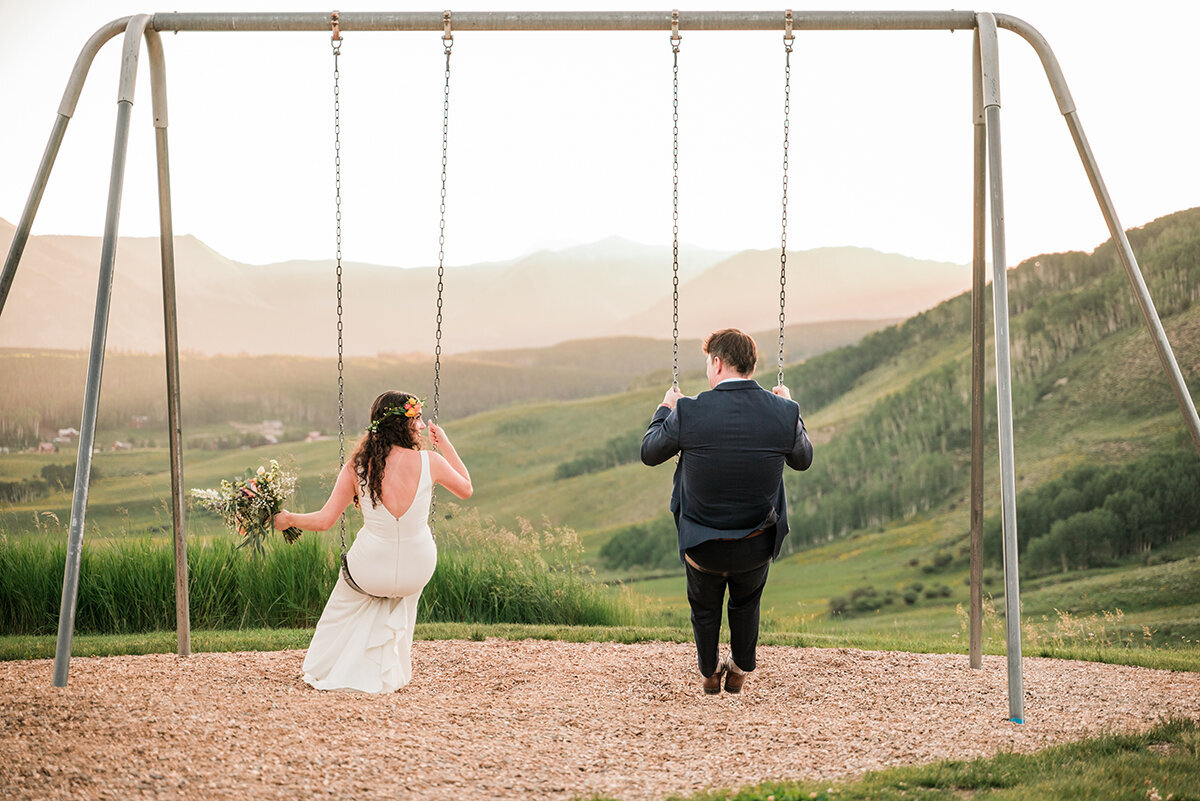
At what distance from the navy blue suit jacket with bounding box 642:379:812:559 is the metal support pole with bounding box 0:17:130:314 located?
141 inches

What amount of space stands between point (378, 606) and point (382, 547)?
43cm

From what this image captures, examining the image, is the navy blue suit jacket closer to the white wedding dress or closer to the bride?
the bride

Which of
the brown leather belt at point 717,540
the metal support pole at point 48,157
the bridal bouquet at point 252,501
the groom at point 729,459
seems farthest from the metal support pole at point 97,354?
the brown leather belt at point 717,540

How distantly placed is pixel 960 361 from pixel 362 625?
18.7 meters

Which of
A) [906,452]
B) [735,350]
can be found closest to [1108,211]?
[735,350]

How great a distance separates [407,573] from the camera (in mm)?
5461

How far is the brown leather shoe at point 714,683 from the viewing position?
559cm

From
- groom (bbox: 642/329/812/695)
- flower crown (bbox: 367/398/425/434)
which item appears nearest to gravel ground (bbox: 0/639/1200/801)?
groom (bbox: 642/329/812/695)

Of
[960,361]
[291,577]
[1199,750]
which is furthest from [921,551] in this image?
[1199,750]

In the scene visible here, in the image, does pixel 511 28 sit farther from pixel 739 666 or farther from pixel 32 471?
pixel 32 471

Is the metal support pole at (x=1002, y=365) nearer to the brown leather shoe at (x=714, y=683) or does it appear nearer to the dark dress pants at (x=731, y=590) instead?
the dark dress pants at (x=731, y=590)

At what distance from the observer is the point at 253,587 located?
8648 mm

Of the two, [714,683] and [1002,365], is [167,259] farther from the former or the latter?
[1002,365]

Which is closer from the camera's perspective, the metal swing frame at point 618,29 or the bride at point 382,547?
the metal swing frame at point 618,29
